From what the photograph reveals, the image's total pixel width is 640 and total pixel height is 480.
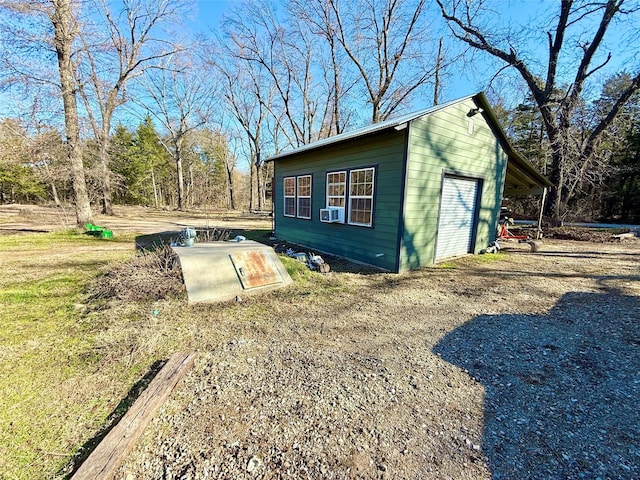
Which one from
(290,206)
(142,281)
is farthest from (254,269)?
(290,206)

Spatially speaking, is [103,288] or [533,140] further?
[533,140]

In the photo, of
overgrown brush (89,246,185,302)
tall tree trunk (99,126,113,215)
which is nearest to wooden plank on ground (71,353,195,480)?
overgrown brush (89,246,185,302)

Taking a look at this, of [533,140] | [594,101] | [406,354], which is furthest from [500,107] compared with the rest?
[406,354]

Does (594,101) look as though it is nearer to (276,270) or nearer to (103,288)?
(276,270)

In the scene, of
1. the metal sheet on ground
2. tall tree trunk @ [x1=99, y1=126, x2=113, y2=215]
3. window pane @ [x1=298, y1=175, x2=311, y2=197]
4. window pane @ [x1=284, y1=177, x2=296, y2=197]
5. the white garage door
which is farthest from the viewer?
tall tree trunk @ [x1=99, y1=126, x2=113, y2=215]

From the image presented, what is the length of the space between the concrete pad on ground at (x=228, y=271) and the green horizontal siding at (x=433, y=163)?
2.76 metres

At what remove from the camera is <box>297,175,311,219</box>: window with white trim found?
26.8 ft

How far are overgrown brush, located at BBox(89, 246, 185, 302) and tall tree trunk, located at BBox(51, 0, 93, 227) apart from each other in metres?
7.70

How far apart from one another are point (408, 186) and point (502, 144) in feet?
14.7

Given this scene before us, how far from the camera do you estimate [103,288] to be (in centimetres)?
427

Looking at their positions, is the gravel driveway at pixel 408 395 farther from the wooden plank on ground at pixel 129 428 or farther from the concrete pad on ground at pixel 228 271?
the concrete pad on ground at pixel 228 271

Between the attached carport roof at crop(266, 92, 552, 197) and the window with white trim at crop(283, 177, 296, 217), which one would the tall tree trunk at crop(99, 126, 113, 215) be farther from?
the window with white trim at crop(283, 177, 296, 217)

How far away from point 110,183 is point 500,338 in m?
19.1

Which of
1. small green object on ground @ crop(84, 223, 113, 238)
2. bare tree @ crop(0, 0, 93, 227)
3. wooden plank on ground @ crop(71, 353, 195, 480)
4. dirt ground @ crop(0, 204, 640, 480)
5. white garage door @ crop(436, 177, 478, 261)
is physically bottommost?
dirt ground @ crop(0, 204, 640, 480)
